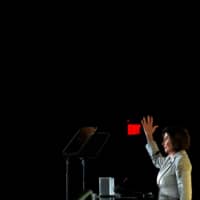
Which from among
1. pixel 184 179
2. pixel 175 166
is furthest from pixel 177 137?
pixel 184 179

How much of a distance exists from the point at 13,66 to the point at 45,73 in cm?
41

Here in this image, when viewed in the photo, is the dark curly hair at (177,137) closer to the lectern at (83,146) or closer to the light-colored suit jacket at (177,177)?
the light-colored suit jacket at (177,177)

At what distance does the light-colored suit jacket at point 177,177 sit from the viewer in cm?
298

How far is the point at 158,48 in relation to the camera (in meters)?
5.38

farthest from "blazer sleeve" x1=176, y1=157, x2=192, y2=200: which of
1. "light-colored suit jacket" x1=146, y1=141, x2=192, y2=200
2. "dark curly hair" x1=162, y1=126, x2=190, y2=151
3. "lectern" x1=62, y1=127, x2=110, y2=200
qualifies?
"lectern" x1=62, y1=127, x2=110, y2=200

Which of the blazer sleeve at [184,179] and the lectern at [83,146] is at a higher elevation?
the lectern at [83,146]

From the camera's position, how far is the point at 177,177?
304 cm

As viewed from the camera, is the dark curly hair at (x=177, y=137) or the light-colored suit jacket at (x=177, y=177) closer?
the light-colored suit jacket at (x=177, y=177)

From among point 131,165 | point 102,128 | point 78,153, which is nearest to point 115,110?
point 102,128

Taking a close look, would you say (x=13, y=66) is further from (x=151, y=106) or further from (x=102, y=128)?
(x=151, y=106)

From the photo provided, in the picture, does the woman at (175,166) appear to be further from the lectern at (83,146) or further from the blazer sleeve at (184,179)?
the lectern at (83,146)

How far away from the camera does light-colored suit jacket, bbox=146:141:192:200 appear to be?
2.98 metres

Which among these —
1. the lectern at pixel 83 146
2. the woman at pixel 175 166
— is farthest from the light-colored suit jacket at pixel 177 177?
the lectern at pixel 83 146

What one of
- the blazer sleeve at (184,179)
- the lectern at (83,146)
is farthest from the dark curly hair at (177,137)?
the lectern at (83,146)
